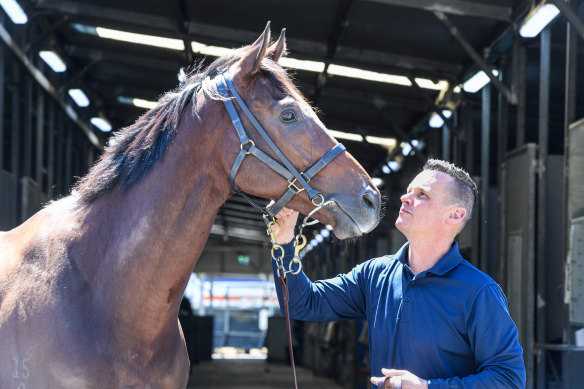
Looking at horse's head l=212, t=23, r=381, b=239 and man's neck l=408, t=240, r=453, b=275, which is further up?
horse's head l=212, t=23, r=381, b=239

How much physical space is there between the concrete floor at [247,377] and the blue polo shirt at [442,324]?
999 centimetres

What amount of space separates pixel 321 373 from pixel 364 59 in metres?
9.77

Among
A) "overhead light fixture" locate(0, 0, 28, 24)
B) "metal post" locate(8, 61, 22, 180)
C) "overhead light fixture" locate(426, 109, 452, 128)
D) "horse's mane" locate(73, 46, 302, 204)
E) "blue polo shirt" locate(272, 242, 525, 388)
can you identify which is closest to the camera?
"blue polo shirt" locate(272, 242, 525, 388)

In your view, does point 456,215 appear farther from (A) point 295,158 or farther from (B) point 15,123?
(B) point 15,123

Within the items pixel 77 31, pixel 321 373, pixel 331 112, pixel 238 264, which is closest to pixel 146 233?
pixel 77 31

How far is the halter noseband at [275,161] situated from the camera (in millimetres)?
2242

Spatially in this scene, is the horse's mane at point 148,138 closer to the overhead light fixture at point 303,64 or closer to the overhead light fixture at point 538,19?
the overhead light fixture at point 538,19

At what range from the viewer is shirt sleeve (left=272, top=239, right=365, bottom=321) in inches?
98.0

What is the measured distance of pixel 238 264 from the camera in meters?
28.4

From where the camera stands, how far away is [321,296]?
2.56 meters

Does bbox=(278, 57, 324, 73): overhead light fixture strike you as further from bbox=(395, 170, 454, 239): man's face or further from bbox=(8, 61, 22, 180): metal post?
bbox=(395, 170, 454, 239): man's face

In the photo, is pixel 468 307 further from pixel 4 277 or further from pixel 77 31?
pixel 77 31

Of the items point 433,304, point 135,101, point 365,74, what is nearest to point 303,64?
point 365,74

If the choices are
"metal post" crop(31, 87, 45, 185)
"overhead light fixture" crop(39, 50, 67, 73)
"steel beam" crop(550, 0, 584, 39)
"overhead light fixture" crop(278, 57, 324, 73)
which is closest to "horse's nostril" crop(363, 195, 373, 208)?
"steel beam" crop(550, 0, 584, 39)
